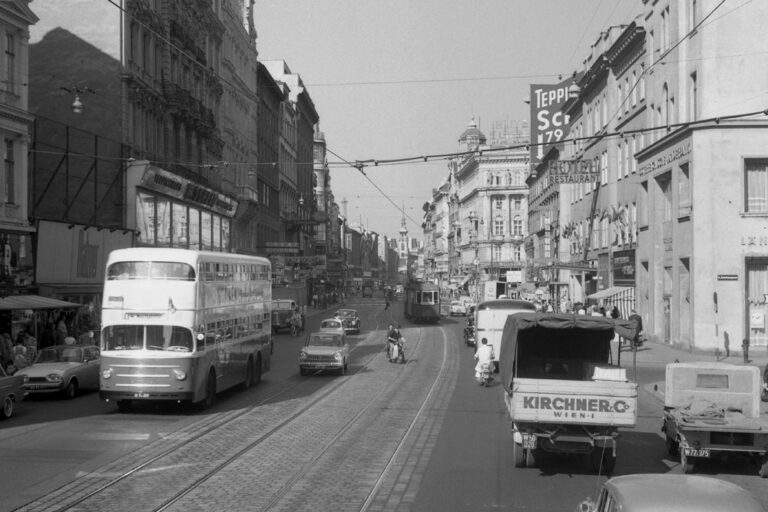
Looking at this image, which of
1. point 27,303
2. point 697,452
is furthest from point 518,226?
point 697,452

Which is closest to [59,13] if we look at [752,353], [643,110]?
[643,110]

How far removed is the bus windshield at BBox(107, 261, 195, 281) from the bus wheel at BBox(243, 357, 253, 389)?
610 cm

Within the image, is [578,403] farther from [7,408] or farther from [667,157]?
[667,157]

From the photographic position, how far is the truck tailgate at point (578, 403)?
45.6ft

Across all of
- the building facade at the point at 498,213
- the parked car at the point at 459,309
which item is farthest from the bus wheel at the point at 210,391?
the building facade at the point at 498,213

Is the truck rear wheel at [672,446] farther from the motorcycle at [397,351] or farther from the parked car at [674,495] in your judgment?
the motorcycle at [397,351]

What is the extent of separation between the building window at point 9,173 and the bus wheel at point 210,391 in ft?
51.7

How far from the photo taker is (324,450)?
1597 cm

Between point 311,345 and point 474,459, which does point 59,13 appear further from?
point 474,459

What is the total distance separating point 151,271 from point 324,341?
39.3 ft

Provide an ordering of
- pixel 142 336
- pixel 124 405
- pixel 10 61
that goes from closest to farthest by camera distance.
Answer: pixel 142 336 < pixel 124 405 < pixel 10 61

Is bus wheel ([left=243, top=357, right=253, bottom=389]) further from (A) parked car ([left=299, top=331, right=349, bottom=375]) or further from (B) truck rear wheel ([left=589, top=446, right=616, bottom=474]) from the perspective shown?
(B) truck rear wheel ([left=589, top=446, right=616, bottom=474])

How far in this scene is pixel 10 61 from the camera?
113ft

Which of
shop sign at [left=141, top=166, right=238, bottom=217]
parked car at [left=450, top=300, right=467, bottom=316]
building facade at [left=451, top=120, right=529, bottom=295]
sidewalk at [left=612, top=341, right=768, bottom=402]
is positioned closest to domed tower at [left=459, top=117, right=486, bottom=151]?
building facade at [left=451, top=120, right=529, bottom=295]
